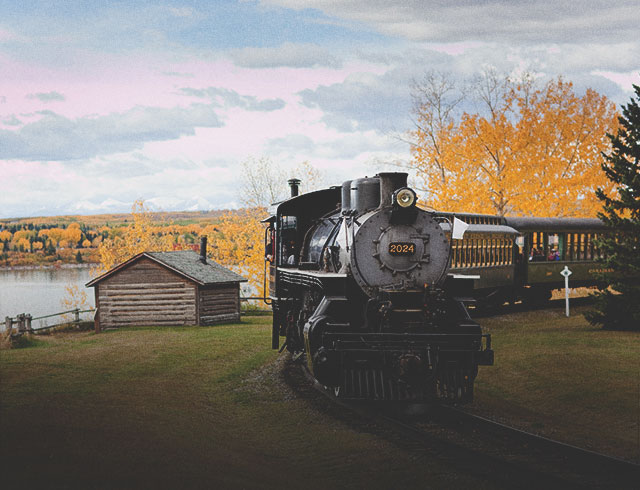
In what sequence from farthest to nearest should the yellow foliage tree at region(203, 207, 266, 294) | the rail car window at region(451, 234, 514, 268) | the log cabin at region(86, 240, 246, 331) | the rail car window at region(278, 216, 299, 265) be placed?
1. the yellow foliage tree at region(203, 207, 266, 294)
2. the log cabin at region(86, 240, 246, 331)
3. the rail car window at region(451, 234, 514, 268)
4. the rail car window at region(278, 216, 299, 265)

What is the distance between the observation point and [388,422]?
9289mm

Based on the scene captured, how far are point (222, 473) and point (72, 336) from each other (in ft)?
65.5

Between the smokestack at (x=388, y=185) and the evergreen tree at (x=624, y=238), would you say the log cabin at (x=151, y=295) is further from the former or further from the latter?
the smokestack at (x=388, y=185)

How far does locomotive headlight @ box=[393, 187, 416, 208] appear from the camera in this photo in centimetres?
1003

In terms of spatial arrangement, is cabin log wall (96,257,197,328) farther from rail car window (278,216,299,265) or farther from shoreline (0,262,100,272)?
shoreline (0,262,100,272)

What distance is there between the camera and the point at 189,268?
25.2 m

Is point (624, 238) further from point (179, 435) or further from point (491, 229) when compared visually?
point (179, 435)

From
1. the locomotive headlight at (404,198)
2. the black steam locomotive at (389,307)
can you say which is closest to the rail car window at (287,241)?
the black steam locomotive at (389,307)

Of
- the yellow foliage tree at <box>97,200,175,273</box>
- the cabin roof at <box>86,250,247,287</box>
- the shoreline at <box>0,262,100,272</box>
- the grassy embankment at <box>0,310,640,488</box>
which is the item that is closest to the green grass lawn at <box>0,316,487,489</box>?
the grassy embankment at <box>0,310,640,488</box>

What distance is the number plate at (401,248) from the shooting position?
33.4 ft

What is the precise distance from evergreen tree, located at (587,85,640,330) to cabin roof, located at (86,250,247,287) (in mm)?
13263

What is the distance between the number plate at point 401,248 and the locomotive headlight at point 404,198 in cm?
62

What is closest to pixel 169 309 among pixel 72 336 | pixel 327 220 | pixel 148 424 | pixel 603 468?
pixel 72 336

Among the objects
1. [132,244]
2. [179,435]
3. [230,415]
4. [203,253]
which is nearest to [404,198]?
[230,415]
